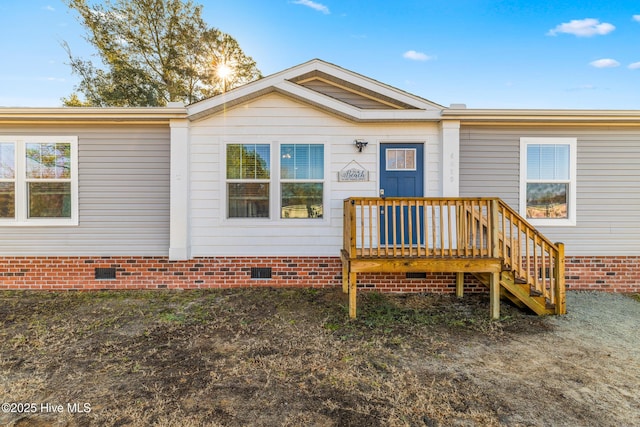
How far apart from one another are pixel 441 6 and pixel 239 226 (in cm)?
1030

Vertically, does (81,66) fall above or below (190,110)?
above

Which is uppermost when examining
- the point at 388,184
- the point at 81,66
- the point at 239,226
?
the point at 81,66

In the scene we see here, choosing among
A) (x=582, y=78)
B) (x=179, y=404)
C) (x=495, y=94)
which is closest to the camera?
(x=179, y=404)

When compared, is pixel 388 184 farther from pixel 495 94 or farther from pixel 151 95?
pixel 151 95

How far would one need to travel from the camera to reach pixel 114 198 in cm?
539

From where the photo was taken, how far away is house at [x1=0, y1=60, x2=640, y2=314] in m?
5.33

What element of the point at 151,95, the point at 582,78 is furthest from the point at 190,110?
the point at 582,78

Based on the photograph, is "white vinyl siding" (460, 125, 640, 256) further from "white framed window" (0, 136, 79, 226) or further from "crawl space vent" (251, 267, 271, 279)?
"white framed window" (0, 136, 79, 226)

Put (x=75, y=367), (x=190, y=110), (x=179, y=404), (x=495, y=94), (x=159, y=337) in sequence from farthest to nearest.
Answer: (x=495, y=94) < (x=190, y=110) < (x=159, y=337) < (x=75, y=367) < (x=179, y=404)

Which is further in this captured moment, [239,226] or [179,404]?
[239,226]

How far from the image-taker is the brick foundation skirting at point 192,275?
537 cm

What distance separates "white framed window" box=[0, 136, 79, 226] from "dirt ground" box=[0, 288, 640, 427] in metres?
1.49

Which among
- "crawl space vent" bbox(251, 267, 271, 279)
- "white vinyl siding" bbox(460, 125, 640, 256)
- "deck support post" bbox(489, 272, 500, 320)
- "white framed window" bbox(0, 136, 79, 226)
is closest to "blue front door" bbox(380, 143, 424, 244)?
"white vinyl siding" bbox(460, 125, 640, 256)

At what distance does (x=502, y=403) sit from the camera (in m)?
2.40
